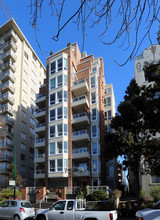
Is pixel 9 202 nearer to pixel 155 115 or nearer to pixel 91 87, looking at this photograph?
pixel 155 115

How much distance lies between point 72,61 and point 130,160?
24.1 metres

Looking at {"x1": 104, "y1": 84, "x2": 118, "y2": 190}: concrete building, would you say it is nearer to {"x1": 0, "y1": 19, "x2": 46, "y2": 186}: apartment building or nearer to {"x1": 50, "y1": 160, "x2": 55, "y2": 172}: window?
{"x1": 50, "y1": 160, "x2": 55, "y2": 172}: window

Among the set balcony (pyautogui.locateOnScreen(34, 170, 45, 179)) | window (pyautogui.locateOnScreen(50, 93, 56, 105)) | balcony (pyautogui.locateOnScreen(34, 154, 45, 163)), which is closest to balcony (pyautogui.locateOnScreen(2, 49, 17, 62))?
window (pyautogui.locateOnScreen(50, 93, 56, 105))

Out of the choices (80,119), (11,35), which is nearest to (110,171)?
(80,119)

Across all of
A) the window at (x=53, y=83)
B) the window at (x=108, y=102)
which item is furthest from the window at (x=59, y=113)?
the window at (x=108, y=102)

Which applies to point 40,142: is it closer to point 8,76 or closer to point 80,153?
point 80,153

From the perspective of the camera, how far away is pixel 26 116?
157 feet

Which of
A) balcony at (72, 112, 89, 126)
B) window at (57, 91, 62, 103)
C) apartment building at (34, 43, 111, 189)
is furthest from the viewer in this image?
window at (57, 91, 62, 103)

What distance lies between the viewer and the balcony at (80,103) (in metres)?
34.3

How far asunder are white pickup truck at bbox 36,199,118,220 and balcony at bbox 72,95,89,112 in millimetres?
22674

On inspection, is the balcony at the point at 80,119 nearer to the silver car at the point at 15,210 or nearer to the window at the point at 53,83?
the window at the point at 53,83

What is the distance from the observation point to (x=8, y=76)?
44188 mm

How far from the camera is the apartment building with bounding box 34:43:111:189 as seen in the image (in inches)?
1264

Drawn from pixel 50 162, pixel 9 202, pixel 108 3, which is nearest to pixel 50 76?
pixel 50 162
